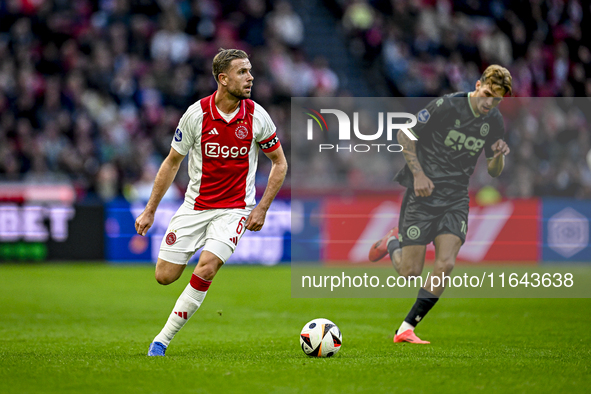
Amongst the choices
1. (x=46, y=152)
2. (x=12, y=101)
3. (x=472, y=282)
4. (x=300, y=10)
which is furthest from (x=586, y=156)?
(x=12, y=101)

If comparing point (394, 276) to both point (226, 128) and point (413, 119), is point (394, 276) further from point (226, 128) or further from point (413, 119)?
point (226, 128)

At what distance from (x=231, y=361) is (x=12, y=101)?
13.2 meters

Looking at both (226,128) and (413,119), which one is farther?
(413,119)

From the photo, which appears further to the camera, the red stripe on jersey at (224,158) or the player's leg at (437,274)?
the player's leg at (437,274)

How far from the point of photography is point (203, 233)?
660 centimetres

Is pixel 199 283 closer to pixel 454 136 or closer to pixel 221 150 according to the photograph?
pixel 221 150

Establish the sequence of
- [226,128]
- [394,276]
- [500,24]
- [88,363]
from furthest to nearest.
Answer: [500,24]
[394,276]
[226,128]
[88,363]

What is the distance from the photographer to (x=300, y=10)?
2186 cm

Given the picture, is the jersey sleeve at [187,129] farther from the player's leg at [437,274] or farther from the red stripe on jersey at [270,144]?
the player's leg at [437,274]

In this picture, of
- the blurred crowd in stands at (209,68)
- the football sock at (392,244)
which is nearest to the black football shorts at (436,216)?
the football sock at (392,244)

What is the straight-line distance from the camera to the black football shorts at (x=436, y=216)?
7.43 meters

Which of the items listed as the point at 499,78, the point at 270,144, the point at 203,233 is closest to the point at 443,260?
the point at 499,78

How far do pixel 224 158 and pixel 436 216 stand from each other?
2307mm

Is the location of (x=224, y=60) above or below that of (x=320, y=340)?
above
